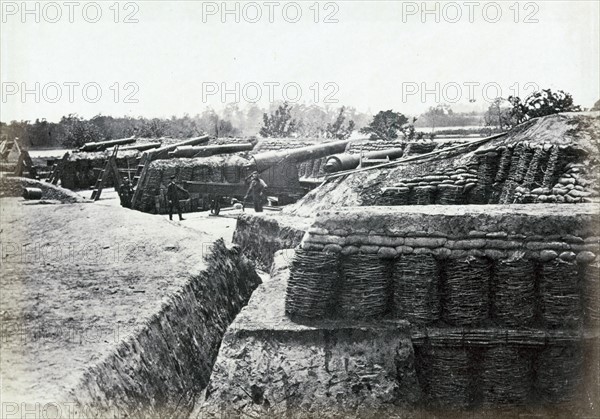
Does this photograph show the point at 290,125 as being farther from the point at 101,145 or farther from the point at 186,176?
the point at 186,176

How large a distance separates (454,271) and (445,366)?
754 millimetres

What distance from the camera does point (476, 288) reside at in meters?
4.29

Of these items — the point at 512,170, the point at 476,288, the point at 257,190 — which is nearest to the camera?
the point at 476,288

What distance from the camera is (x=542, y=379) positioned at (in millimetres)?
4332

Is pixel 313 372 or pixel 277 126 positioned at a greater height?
pixel 277 126

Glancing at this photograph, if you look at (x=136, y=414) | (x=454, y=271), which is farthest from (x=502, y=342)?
(x=136, y=414)

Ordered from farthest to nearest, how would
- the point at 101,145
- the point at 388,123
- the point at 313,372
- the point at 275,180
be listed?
the point at 388,123 → the point at 101,145 → the point at 275,180 → the point at 313,372

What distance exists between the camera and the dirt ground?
360 cm

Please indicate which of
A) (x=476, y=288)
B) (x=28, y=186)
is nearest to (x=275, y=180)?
(x=28, y=186)

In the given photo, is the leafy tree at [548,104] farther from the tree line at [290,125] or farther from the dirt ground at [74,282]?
the dirt ground at [74,282]

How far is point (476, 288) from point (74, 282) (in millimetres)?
3688

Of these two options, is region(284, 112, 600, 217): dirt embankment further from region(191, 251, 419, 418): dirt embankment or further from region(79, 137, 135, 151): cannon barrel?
region(79, 137, 135, 151): cannon barrel

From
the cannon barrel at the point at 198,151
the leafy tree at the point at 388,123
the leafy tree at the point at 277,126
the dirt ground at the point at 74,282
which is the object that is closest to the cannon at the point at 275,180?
the cannon barrel at the point at 198,151

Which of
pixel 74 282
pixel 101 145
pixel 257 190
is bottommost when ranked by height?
pixel 74 282
